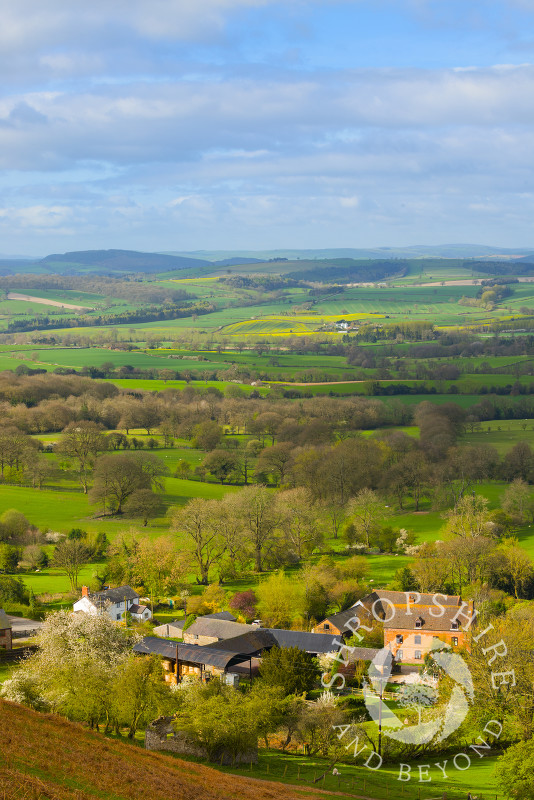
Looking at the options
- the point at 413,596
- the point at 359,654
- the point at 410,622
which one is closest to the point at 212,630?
the point at 359,654

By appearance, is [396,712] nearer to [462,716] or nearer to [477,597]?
[462,716]

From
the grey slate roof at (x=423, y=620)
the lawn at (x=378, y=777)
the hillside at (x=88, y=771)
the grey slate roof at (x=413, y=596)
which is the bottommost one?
the grey slate roof at (x=423, y=620)

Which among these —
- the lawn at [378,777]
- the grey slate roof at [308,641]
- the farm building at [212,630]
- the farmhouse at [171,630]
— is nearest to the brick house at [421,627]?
the grey slate roof at [308,641]

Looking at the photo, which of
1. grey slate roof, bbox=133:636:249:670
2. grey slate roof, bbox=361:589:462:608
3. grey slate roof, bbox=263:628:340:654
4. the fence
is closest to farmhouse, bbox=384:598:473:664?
grey slate roof, bbox=361:589:462:608

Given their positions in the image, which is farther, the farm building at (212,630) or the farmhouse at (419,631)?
the farmhouse at (419,631)

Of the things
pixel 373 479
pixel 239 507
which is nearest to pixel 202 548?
pixel 239 507

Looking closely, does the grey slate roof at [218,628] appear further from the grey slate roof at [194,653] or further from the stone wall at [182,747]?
the stone wall at [182,747]

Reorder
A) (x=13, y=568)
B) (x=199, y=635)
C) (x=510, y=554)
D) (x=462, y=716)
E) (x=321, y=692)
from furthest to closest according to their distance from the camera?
(x=13, y=568), (x=510, y=554), (x=199, y=635), (x=321, y=692), (x=462, y=716)
